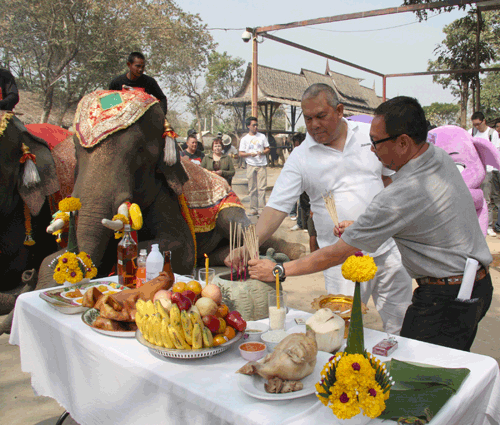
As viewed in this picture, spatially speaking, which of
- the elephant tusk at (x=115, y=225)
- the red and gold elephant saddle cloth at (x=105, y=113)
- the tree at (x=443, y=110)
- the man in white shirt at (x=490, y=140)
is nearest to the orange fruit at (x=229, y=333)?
the elephant tusk at (x=115, y=225)

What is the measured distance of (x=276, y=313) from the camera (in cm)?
174

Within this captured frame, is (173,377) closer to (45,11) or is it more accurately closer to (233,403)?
(233,403)

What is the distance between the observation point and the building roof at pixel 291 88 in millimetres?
17391

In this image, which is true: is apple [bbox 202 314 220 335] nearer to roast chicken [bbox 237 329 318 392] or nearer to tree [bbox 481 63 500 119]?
roast chicken [bbox 237 329 318 392]

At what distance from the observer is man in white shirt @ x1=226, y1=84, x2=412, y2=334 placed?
2.69 m

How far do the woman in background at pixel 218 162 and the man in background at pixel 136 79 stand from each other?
145 inches

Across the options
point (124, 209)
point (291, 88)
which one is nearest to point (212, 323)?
point (124, 209)

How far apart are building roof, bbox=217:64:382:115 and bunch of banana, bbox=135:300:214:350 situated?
16.1 metres

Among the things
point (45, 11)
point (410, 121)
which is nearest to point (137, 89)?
point (410, 121)

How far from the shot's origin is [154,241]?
3.73 m

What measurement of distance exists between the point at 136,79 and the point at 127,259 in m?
2.40

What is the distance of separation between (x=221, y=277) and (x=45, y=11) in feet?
54.0

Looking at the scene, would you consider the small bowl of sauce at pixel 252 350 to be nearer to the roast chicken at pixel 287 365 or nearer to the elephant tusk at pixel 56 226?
the roast chicken at pixel 287 365

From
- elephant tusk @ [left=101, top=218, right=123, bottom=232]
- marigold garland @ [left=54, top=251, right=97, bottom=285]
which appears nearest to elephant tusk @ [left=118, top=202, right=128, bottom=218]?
elephant tusk @ [left=101, top=218, right=123, bottom=232]
